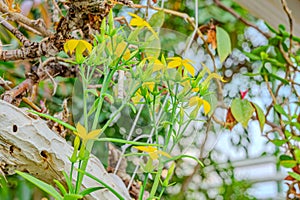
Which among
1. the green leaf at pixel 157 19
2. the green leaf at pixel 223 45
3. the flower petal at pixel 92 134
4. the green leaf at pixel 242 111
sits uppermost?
the green leaf at pixel 157 19

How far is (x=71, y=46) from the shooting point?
1.32ft

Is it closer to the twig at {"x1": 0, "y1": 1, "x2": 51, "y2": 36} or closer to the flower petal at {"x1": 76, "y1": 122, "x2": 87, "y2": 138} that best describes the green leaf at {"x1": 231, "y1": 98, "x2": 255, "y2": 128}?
the twig at {"x1": 0, "y1": 1, "x2": 51, "y2": 36}

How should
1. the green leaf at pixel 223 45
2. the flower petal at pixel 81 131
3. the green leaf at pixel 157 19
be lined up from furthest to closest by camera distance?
the green leaf at pixel 223 45
the green leaf at pixel 157 19
the flower petal at pixel 81 131

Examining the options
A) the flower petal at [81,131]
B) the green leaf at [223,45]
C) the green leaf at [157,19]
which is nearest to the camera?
the flower petal at [81,131]

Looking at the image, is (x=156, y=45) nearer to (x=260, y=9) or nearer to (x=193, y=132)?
(x=193, y=132)

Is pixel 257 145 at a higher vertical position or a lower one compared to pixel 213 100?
lower

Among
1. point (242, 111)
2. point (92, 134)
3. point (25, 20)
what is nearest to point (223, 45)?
point (242, 111)

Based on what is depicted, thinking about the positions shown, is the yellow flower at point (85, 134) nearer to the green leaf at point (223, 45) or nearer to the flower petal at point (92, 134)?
the flower petal at point (92, 134)

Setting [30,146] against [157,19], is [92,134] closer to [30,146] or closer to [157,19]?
[30,146]

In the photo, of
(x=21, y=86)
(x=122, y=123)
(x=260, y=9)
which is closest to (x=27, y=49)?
(x=21, y=86)

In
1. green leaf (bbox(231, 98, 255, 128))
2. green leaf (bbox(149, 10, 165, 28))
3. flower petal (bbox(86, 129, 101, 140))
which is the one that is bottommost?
green leaf (bbox(231, 98, 255, 128))

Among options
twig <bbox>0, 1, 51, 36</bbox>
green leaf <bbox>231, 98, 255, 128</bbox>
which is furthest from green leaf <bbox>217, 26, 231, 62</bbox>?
twig <bbox>0, 1, 51, 36</bbox>

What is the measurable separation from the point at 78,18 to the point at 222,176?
113 cm

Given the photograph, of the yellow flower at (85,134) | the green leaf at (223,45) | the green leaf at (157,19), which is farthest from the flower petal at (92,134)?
the green leaf at (223,45)
